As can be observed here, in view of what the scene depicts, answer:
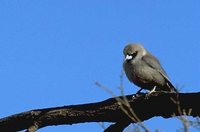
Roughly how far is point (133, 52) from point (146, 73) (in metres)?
0.51

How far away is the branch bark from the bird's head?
6.74 feet

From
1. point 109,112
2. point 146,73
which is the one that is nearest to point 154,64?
point 146,73

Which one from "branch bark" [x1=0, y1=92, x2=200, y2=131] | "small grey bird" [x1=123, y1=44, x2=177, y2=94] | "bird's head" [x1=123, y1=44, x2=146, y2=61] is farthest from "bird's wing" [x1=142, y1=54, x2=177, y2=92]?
"branch bark" [x1=0, y1=92, x2=200, y2=131]

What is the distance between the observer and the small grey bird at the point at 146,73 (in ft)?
27.2

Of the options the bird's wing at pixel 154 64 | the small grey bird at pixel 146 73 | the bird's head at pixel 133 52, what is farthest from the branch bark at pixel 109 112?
the bird's head at pixel 133 52

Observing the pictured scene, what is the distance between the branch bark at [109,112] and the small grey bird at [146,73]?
5.46 ft

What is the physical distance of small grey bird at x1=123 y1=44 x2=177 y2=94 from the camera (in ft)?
27.2

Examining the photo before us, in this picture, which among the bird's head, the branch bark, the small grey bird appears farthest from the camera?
the bird's head

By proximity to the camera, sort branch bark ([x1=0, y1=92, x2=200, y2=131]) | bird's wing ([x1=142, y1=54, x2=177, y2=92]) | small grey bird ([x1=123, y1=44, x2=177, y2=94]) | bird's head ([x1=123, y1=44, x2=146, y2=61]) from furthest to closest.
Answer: bird's head ([x1=123, y1=44, x2=146, y2=61]), bird's wing ([x1=142, y1=54, x2=177, y2=92]), small grey bird ([x1=123, y1=44, x2=177, y2=94]), branch bark ([x1=0, y1=92, x2=200, y2=131])

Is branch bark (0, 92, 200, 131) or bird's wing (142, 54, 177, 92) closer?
branch bark (0, 92, 200, 131)

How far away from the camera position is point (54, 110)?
21.9 ft

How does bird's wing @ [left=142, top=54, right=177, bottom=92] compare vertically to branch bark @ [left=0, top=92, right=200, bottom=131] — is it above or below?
above

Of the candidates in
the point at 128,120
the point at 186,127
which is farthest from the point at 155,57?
the point at 186,127

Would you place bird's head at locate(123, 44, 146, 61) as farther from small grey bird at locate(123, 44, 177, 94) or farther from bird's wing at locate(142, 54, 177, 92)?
bird's wing at locate(142, 54, 177, 92)
